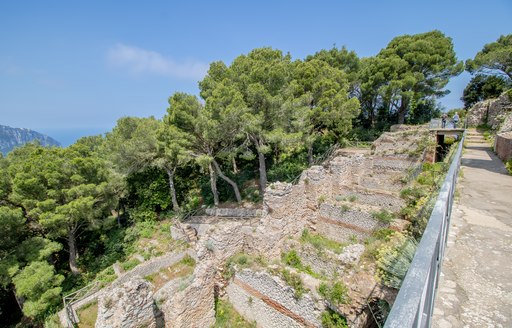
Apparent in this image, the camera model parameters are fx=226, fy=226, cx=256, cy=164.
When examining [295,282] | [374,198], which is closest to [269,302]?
[295,282]

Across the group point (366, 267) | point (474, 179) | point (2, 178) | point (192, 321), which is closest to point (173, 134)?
point (2, 178)

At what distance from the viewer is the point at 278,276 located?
278 inches

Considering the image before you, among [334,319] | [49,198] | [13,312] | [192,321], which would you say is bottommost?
[13,312]

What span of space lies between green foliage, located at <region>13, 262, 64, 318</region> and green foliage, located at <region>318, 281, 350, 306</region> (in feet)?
41.3

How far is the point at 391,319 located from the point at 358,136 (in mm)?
26410

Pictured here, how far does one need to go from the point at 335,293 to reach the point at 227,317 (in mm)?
4332

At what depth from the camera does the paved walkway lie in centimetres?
201

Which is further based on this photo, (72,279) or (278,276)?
(72,279)

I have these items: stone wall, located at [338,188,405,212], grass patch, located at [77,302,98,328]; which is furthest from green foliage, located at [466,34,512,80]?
grass patch, located at [77,302,98,328]

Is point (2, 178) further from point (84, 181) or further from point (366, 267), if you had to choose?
point (366, 267)

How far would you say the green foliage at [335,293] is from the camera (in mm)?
5715

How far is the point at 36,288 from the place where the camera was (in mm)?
10547

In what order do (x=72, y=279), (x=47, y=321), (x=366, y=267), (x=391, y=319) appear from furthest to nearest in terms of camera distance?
(x=72, y=279)
(x=47, y=321)
(x=366, y=267)
(x=391, y=319)

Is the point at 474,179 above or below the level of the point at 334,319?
above
